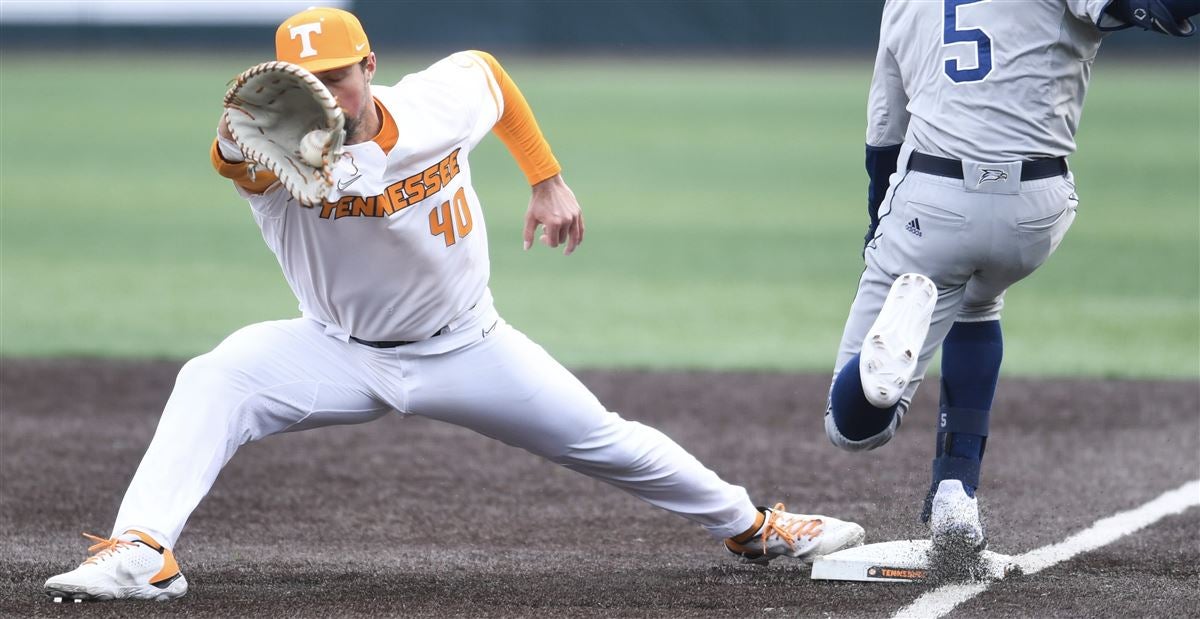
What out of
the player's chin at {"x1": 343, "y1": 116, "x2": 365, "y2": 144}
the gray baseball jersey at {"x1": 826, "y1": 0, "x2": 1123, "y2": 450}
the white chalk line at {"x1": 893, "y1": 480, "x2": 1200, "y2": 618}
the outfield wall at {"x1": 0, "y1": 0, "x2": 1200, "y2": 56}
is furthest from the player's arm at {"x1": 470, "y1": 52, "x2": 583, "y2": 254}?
the outfield wall at {"x1": 0, "y1": 0, "x2": 1200, "y2": 56}

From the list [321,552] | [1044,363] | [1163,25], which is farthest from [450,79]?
[1044,363]

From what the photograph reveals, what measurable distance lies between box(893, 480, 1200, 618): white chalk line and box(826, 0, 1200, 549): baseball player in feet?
0.82

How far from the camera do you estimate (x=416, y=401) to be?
391cm

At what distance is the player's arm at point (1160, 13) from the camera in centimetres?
339

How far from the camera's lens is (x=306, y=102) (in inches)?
138

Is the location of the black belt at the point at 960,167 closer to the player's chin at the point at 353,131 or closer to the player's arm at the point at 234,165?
the player's chin at the point at 353,131

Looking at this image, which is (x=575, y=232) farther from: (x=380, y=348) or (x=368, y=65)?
(x=368, y=65)

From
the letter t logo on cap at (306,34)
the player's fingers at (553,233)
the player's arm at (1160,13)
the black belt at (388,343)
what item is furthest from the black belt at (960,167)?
the letter t logo on cap at (306,34)

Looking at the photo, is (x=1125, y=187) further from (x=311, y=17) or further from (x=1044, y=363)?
(x=311, y=17)

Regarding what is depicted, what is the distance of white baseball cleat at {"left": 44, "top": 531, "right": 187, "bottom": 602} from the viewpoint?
11.5ft

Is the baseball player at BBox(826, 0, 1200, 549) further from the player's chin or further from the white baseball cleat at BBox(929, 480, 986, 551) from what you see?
the player's chin

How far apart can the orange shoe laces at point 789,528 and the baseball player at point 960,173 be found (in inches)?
15.7

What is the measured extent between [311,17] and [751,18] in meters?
30.1

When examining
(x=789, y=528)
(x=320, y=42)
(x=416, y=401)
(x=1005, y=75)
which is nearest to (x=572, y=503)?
(x=789, y=528)
